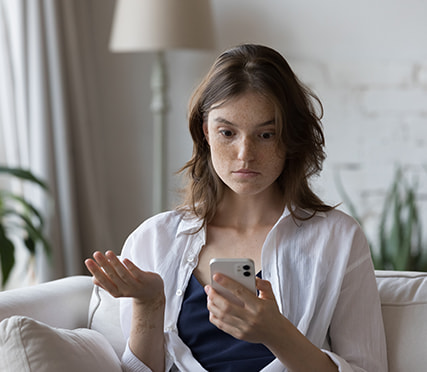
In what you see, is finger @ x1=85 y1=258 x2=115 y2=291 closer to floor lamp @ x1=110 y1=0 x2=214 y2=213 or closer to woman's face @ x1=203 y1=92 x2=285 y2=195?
woman's face @ x1=203 y1=92 x2=285 y2=195

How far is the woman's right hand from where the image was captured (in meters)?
1.19

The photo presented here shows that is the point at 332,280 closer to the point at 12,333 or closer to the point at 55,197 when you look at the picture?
the point at 12,333

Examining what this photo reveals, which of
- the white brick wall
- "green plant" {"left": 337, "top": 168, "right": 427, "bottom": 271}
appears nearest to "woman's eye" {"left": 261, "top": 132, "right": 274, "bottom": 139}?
"green plant" {"left": 337, "top": 168, "right": 427, "bottom": 271}

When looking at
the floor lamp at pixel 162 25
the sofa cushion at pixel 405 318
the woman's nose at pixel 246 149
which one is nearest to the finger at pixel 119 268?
the woman's nose at pixel 246 149

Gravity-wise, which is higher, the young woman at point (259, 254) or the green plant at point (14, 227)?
the young woman at point (259, 254)

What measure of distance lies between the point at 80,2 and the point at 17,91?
596 mm

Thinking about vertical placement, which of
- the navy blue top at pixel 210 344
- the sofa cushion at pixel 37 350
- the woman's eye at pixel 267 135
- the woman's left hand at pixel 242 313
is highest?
the woman's eye at pixel 267 135

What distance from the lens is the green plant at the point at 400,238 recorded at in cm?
249

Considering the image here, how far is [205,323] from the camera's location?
136 cm

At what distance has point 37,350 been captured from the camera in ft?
3.90

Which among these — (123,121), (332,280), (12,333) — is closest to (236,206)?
(332,280)

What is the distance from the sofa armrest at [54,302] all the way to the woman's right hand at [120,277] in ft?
1.00

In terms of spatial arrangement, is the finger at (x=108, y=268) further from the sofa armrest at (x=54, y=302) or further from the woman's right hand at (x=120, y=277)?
the sofa armrest at (x=54, y=302)

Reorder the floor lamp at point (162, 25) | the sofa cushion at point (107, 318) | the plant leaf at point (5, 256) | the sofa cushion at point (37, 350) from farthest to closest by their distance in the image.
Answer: the floor lamp at point (162, 25)
the plant leaf at point (5, 256)
the sofa cushion at point (107, 318)
the sofa cushion at point (37, 350)
